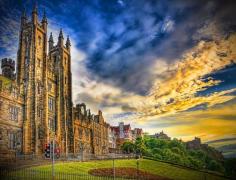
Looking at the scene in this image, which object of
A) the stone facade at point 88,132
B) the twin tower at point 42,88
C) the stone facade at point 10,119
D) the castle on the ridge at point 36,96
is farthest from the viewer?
the stone facade at point 88,132

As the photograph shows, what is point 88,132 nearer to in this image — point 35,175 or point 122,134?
point 122,134

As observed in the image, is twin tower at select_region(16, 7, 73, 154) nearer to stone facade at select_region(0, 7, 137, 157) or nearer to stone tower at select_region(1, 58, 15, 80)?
stone facade at select_region(0, 7, 137, 157)

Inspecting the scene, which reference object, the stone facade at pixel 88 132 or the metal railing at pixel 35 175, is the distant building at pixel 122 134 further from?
the metal railing at pixel 35 175

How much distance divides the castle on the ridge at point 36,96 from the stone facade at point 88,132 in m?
1.50

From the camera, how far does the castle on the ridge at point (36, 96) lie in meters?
22.7

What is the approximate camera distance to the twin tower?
24.8 meters

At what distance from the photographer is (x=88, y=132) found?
Result: 1480 inches

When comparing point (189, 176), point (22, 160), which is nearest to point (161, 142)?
point (189, 176)

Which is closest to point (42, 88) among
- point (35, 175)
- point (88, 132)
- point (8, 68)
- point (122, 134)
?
point (8, 68)

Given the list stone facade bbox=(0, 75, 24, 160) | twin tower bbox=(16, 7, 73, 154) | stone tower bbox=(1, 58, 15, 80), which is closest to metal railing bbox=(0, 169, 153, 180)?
stone facade bbox=(0, 75, 24, 160)

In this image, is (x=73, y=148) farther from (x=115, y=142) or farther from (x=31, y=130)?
(x=115, y=142)

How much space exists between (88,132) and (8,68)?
14.1 m

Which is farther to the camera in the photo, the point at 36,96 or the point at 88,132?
the point at 88,132

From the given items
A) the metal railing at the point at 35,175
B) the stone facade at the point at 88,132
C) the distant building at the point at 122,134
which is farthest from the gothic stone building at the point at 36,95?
the distant building at the point at 122,134
